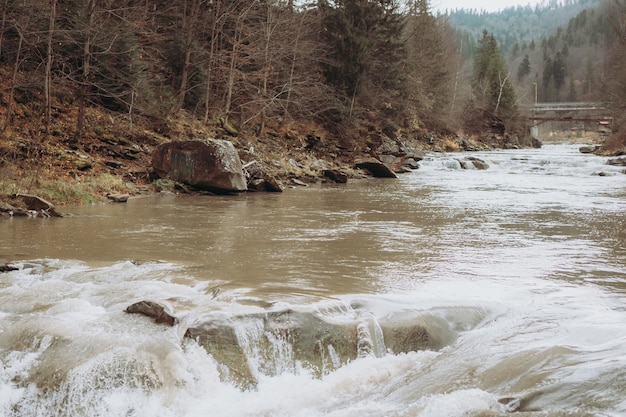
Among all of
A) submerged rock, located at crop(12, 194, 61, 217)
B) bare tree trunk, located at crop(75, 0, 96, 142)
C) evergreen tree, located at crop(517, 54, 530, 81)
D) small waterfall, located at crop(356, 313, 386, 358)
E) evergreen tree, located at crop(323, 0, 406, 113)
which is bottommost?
small waterfall, located at crop(356, 313, 386, 358)

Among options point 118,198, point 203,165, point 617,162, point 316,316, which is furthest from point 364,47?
point 316,316

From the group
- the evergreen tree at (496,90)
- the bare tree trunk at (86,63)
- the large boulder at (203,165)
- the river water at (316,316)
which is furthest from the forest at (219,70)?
the evergreen tree at (496,90)

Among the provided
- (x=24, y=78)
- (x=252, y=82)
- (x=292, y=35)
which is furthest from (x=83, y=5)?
(x=292, y=35)

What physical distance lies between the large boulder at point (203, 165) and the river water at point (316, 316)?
5.18 m

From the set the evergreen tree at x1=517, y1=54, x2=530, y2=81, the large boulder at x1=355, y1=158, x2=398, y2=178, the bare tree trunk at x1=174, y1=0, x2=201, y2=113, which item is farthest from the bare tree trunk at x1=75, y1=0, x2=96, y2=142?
the evergreen tree at x1=517, y1=54, x2=530, y2=81

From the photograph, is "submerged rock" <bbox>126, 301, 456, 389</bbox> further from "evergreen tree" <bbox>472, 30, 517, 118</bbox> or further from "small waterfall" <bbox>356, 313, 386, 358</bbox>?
"evergreen tree" <bbox>472, 30, 517, 118</bbox>

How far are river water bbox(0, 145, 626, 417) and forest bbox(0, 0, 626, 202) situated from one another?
24.2 ft

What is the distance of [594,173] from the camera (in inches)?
971

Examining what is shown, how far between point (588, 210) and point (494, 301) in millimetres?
8595

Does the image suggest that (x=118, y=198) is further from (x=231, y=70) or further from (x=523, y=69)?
(x=523, y=69)

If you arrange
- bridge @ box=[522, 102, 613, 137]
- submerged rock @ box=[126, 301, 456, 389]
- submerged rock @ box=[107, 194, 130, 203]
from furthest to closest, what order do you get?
bridge @ box=[522, 102, 613, 137]
submerged rock @ box=[107, 194, 130, 203]
submerged rock @ box=[126, 301, 456, 389]

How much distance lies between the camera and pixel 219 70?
23219mm

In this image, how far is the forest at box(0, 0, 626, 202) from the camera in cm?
1590

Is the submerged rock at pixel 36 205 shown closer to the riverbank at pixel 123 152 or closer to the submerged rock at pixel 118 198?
the riverbank at pixel 123 152
